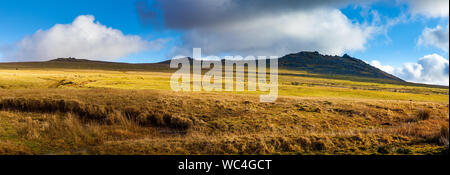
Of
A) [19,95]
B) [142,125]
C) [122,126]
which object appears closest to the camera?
[122,126]

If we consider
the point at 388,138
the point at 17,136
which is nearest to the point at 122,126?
the point at 17,136

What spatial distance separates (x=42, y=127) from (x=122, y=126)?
187 inches

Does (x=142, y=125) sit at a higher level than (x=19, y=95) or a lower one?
lower

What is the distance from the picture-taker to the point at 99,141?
14.4 m

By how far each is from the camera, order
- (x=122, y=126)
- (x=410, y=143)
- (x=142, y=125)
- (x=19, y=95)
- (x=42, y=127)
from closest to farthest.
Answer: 1. (x=410, y=143)
2. (x=42, y=127)
3. (x=122, y=126)
4. (x=142, y=125)
5. (x=19, y=95)

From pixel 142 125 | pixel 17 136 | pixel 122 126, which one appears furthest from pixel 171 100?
pixel 17 136

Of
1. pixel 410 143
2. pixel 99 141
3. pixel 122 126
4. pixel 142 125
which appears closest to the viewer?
pixel 410 143

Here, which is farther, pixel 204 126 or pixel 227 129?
pixel 204 126
